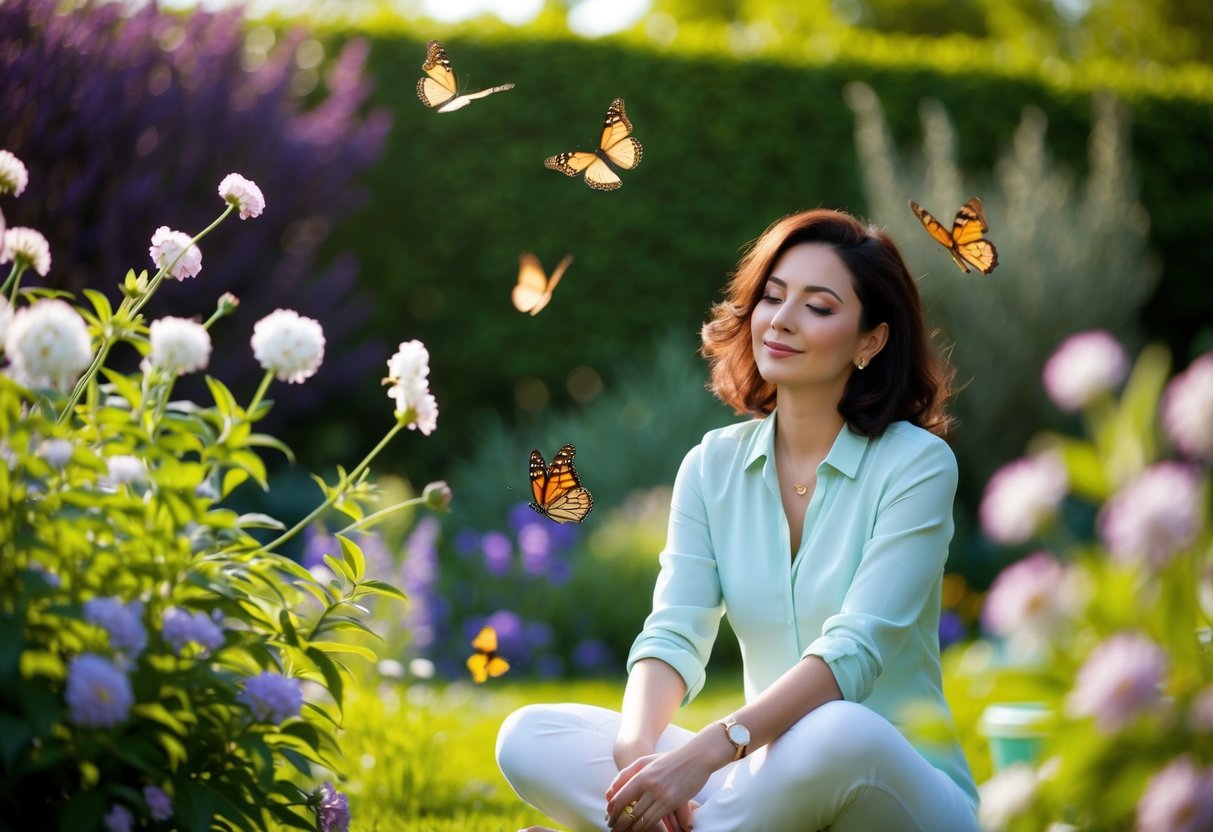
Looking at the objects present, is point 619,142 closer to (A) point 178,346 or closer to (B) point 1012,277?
(A) point 178,346

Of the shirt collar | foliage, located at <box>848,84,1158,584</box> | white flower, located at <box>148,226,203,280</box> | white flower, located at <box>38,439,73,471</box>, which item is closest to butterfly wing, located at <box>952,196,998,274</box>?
the shirt collar

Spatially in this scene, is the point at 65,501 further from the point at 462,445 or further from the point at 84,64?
the point at 462,445

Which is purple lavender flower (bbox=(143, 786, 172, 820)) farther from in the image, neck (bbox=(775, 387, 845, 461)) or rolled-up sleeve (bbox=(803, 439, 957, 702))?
neck (bbox=(775, 387, 845, 461))

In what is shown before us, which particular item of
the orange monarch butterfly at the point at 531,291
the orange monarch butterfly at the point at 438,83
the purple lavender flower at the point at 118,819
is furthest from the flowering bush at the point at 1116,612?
the orange monarch butterfly at the point at 438,83

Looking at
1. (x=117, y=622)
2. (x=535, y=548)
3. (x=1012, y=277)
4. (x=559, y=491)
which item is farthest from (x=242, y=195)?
(x=1012, y=277)

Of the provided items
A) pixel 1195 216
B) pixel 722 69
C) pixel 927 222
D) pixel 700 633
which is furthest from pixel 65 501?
pixel 1195 216

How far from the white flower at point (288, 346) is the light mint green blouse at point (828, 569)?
3.31ft

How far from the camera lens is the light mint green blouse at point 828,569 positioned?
94.7 inches

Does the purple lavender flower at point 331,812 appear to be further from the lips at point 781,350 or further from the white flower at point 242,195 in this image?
the lips at point 781,350

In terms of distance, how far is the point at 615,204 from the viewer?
8289 mm

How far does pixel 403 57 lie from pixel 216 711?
6740 mm

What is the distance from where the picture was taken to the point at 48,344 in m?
1.59

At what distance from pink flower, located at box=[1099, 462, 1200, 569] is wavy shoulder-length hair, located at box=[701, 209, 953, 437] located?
4.71 ft

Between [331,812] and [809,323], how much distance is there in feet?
4.19
